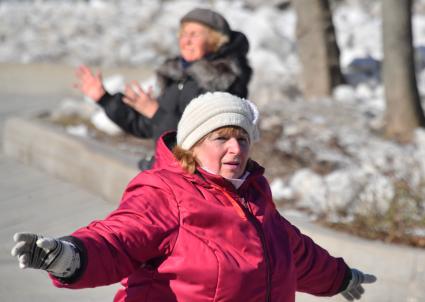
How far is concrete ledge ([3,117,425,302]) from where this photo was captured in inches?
193

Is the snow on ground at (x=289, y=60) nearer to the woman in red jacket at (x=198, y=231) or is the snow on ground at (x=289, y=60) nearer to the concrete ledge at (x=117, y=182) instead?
the concrete ledge at (x=117, y=182)

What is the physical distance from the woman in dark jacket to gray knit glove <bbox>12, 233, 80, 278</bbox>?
2.02 metres

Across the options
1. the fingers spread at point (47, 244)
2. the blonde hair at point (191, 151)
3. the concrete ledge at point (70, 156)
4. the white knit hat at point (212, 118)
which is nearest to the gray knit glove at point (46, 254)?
the fingers spread at point (47, 244)

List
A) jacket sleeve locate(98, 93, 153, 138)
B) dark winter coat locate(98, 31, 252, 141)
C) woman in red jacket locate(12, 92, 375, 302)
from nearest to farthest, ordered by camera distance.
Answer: woman in red jacket locate(12, 92, 375, 302) < dark winter coat locate(98, 31, 252, 141) < jacket sleeve locate(98, 93, 153, 138)

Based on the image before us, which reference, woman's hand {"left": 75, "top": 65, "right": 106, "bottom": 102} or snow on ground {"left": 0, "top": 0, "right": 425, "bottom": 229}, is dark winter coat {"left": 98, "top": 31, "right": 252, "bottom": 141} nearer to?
woman's hand {"left": 75, "top": 65, "right": 106, "bottom": 102}

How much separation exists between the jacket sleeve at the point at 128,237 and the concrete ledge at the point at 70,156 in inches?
129

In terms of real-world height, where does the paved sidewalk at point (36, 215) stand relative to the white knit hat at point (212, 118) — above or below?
below

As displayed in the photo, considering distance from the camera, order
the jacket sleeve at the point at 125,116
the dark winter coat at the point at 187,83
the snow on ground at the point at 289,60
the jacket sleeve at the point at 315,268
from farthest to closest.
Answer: the snow on ground at the point at 289,60, the jacket sleeve at the point at 125,116, the dark winter coat at the point at 187,83, the jacket sleeve at the point at 315,268

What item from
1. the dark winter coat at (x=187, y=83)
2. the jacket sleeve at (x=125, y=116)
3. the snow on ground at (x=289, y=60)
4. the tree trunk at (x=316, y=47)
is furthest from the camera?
the tree trunk at (x=316, y=47)

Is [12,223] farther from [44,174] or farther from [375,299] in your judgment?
[375,299]

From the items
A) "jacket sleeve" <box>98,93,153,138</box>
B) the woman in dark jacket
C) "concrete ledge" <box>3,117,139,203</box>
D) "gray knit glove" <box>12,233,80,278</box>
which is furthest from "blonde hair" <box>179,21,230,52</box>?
"gray knit glove" <box>12,233,80,278</box>

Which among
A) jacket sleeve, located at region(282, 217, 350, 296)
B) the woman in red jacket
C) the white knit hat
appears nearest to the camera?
the woman in red jacket

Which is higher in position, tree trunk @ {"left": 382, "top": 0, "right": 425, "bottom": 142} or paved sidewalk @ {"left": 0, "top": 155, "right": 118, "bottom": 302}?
tree trunk @ {"left": 382, "top": 0, "right": 425, "bottom": 142}

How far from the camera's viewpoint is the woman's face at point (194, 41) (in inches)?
193
